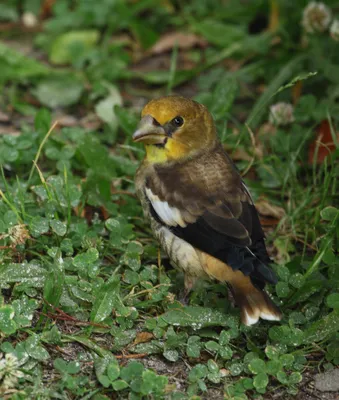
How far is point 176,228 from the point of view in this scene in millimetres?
3342

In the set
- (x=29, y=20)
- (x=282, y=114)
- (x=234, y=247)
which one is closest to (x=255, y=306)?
(x=234, y=247)

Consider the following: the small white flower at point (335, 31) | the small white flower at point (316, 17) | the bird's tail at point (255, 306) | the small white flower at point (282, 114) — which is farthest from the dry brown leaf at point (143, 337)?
the small white flower at point (316, 17)

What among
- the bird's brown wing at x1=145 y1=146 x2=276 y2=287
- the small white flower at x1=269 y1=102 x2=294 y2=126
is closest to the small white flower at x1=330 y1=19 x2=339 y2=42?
the small white flower at x1=269 y1=102 x2=294 y2=126

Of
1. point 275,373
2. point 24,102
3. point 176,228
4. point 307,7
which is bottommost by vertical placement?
point 24,102

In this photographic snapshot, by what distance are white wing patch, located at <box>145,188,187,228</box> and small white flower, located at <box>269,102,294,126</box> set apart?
4.43ft

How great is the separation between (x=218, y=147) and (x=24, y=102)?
182 centimetres

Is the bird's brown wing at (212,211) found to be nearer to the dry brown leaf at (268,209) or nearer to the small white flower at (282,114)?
the dry brown leaf at (268,209)

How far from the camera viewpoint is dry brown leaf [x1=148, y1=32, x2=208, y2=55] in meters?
5.68

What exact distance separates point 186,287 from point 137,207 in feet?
2.29

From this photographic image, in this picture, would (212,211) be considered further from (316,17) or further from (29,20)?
(29,20)

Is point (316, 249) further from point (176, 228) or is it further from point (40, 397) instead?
point (40, 397)

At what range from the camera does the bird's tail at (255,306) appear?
3.07m

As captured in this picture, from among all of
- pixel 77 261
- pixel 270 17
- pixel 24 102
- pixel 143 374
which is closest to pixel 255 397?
pixel 143 374

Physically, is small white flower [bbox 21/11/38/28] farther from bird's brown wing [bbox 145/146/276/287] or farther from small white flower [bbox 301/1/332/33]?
bird's brown wing [bbox 145/146/276/287]
